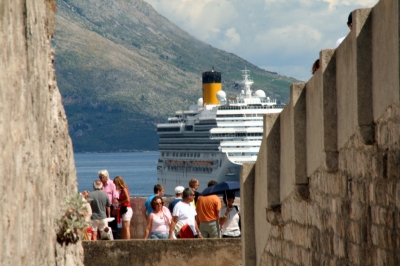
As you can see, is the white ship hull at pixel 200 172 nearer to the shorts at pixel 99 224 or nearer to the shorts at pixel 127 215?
the shorts at pixel 127 215

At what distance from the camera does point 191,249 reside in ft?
35.5

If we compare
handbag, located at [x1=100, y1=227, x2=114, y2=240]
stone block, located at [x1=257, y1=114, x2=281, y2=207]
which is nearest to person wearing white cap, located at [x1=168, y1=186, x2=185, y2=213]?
handbag, located at [x1=100, y1=227, x2=114, y2=240]

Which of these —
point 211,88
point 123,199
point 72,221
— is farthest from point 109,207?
point 211,88

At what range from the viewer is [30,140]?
14.9 feet

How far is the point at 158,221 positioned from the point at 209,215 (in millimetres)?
641

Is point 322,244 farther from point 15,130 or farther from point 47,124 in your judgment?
point 15,130

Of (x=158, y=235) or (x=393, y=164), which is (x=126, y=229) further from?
(x=393, y=164)

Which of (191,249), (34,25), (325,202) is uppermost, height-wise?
(34,25)

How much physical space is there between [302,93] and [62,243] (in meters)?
2.55

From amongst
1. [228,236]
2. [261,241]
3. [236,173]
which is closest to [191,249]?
[228,236]

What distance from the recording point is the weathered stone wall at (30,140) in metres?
3.95

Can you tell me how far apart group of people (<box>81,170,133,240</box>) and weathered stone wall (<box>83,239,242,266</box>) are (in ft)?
1.19

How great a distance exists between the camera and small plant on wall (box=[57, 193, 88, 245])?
5598 mm

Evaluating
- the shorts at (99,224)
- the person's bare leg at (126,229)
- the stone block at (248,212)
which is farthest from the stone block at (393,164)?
the person's bare leg at (126,229)
